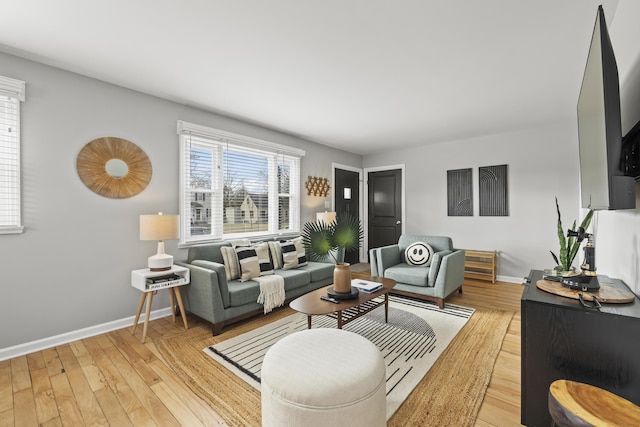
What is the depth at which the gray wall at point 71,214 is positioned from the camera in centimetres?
238

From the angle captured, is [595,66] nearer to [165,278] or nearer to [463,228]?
[165,278]

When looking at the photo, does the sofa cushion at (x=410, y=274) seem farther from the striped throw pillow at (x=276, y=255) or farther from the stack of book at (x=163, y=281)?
the stack of book at (x=163, y=281)

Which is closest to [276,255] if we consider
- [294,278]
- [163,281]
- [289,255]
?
[289,255]

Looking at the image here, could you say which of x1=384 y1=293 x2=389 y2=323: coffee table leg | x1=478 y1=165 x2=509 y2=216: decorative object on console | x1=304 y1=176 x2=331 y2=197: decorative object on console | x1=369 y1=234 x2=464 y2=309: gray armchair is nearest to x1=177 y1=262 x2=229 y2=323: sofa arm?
x1=384 y1=293 x2=389 y2=323: coffee table leg

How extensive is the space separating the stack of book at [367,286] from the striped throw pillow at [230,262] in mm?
1377

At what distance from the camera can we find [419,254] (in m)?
3.82

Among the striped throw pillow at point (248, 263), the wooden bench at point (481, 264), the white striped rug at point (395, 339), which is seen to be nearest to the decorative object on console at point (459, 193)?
the wooden bench at point (481, 264)

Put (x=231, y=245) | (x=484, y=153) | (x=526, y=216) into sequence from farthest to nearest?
(x=484, y=153)
(x=526, y=216)
(x=231, y=245)

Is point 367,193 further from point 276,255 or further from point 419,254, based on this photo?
point 276,255

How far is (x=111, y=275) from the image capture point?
284 centimetres

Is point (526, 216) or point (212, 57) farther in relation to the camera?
point (526, 216)

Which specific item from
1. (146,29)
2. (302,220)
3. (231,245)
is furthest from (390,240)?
(146,29)

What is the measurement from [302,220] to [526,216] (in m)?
3.65

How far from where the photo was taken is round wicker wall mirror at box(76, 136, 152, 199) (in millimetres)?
2691
